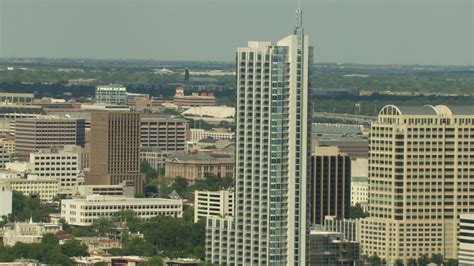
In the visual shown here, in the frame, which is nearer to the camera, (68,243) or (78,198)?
(68,243)

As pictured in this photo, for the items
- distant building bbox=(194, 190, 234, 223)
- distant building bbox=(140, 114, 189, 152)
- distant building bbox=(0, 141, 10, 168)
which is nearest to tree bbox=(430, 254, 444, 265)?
distant building bbox=(194, 190, 234, 223)

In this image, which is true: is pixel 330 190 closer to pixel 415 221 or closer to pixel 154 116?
pixel 415 221

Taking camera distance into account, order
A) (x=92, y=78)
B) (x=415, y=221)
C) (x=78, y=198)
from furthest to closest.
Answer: (x=92, y=78) → (x=78, y=198) → (x=415, y=221)

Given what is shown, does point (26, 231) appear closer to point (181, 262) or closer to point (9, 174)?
point (181, 262)

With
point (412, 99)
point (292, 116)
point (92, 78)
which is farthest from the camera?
point (92, 78)

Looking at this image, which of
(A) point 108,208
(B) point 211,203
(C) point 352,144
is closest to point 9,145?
(C) point 352,144

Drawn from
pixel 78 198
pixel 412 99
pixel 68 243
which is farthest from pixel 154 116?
pixel 68 243
